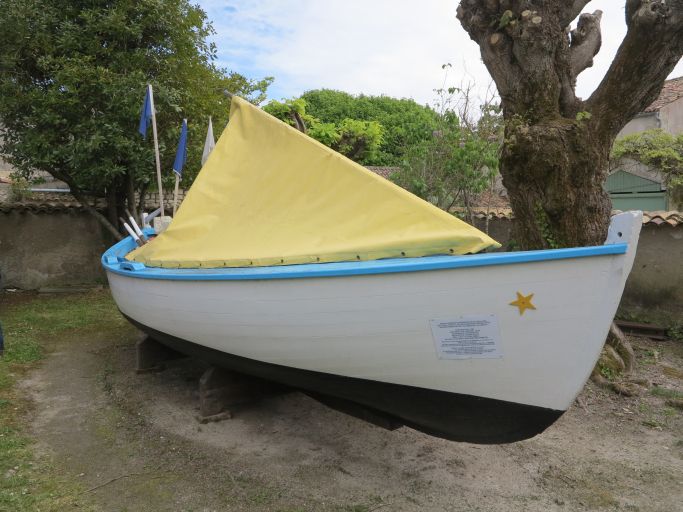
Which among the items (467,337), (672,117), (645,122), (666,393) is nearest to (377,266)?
(467,337)

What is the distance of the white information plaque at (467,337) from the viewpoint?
2713 mm

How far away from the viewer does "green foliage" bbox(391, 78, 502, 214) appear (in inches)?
269

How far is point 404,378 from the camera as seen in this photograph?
3031 millimetres

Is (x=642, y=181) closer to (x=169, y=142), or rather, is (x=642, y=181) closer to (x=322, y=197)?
(x=169, y=142)

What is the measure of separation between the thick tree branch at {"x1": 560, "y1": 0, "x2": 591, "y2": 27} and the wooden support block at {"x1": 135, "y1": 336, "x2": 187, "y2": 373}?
521cm

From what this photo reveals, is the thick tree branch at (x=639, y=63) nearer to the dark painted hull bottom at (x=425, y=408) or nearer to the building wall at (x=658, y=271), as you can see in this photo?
the building wall at (x=658, y=271)

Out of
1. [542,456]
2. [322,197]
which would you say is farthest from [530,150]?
[542,456]

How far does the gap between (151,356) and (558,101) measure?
499cm

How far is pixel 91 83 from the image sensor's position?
8.59 m

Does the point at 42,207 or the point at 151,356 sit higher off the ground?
the point at 42,207

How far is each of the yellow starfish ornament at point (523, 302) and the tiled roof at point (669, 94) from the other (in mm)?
16374

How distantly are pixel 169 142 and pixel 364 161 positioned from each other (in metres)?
14.8

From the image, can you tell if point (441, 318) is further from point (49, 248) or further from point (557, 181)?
point (49, 248)

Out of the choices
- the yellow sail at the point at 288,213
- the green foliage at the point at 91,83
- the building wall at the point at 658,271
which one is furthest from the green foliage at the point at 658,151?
the yellow sail at the point at 288,213
